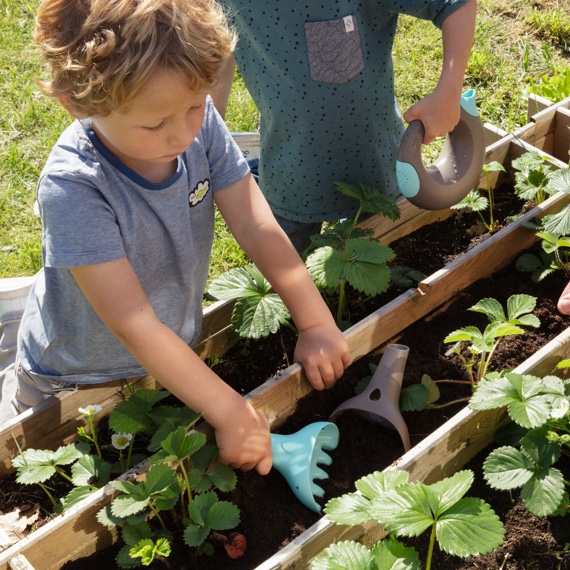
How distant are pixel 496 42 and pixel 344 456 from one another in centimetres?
279

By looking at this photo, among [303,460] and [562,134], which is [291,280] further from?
[562,134]

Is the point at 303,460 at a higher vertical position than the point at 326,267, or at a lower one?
lower

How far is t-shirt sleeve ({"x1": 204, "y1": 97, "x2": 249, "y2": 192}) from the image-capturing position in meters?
1.86

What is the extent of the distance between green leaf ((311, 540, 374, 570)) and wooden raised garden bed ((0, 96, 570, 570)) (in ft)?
0.39

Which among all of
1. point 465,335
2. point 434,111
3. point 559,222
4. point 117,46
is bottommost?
point 559,222

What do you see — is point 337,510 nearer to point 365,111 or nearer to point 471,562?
point 471,562

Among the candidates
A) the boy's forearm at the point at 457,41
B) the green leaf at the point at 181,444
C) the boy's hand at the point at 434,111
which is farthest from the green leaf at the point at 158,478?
the boy's forearm at the point at 457,41

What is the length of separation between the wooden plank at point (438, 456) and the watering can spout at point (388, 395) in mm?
127

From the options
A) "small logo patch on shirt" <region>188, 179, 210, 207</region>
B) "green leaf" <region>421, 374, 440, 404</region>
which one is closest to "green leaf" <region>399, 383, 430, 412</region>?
"green leaf" <region>421, 374, 440, 404</region>

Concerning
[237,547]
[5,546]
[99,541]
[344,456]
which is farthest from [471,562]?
[5,546]

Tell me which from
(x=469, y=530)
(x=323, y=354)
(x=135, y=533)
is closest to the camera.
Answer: (x=469, y=530)

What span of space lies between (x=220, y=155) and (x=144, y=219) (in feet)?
0.85

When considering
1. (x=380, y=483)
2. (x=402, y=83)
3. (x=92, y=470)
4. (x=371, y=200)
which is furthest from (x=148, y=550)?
(x=402, y=83)

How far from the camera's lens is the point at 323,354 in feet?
6.08
